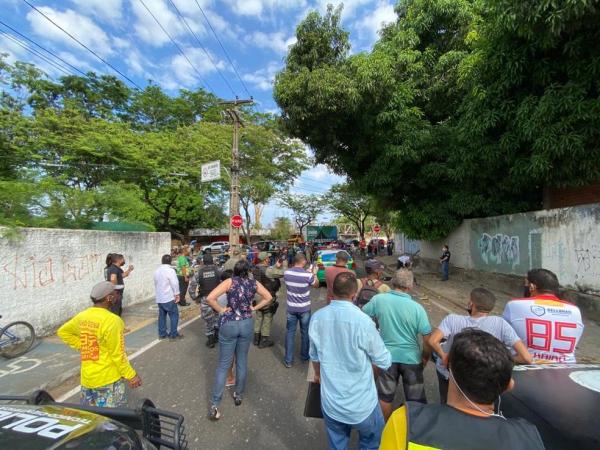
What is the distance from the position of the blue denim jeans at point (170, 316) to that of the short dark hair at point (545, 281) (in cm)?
556

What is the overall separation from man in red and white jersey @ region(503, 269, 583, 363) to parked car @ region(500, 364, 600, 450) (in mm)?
365

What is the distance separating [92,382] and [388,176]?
41.0ft

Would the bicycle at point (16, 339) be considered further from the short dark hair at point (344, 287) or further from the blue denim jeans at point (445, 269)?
the blue denim jeans at point (445, 269)

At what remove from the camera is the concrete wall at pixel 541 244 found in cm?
721

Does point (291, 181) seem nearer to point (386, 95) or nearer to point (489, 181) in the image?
point (386, 95)

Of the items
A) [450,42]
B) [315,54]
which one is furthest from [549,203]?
[315,54]

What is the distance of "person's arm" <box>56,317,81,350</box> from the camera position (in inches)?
104

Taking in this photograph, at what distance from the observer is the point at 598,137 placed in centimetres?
764

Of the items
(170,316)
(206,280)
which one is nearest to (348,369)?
(206,280)

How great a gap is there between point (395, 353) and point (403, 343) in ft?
0.38

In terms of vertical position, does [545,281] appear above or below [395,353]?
above

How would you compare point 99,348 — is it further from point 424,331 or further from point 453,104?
point 453,104

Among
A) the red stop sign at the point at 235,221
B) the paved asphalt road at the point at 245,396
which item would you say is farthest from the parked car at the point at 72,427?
the red stop sign at the point at 235,221

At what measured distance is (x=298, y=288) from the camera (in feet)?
15.7
